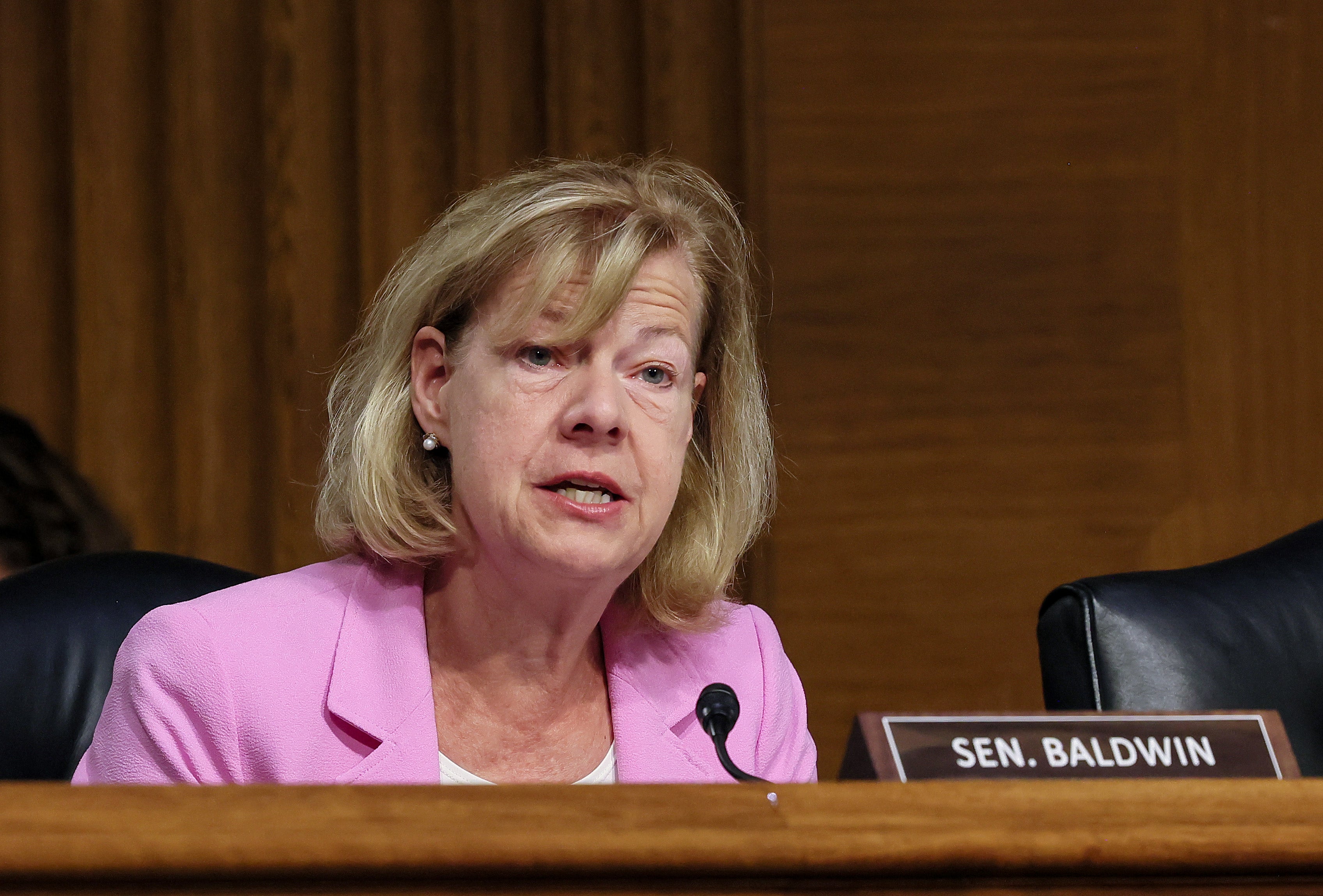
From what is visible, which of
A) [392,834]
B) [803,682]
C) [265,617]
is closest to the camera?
[392,834]

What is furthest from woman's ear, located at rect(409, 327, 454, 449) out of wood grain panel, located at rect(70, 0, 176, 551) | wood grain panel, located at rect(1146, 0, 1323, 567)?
wood grain panel, located at rect(1146, 0, 1323, 567)

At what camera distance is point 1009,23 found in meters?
2.42

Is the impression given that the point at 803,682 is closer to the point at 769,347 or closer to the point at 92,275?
the point at 769,347

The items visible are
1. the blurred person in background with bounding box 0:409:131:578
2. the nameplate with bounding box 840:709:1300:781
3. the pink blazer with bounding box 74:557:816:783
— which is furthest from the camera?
the blurred person in background with bounding box 0:409:131:578

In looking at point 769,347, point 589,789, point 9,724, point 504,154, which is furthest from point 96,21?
point 589,789

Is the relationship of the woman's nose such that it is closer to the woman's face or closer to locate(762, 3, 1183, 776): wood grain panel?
the woman's face

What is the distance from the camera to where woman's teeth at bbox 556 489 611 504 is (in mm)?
1248

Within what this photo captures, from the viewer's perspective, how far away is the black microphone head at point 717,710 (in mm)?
964

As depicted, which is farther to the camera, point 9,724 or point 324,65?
point 324,65

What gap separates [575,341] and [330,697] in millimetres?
384

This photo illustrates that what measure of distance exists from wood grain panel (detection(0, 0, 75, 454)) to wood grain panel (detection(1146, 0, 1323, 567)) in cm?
198

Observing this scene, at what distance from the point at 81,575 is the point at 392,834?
862 mm

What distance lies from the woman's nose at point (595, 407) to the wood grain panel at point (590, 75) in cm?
122

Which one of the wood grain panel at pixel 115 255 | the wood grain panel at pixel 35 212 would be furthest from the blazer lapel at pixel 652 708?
the wood grain panel at pixel 35 212
